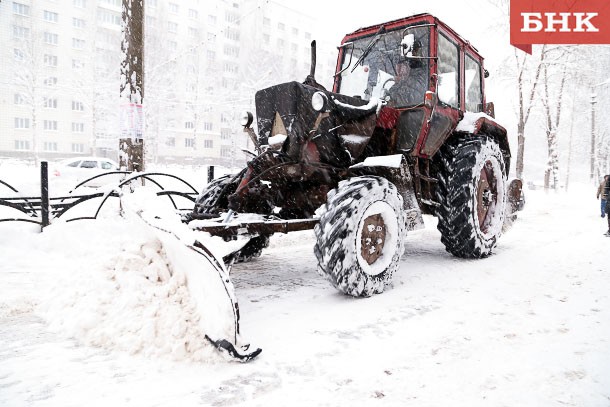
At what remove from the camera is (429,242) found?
6699 millimetres

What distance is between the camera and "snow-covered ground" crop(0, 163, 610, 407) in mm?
2031

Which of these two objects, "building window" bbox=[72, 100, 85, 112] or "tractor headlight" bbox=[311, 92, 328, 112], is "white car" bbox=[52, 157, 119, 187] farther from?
"building window" bbox=[72, 100, 85, 112]

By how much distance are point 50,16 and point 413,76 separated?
129 ft

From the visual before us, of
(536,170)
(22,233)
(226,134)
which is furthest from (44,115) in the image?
(536,170)

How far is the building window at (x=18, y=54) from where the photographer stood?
2720cm

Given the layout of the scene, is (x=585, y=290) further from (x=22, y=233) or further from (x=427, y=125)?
(x=22, y=233)

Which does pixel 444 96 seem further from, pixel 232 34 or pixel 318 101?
pixel 232 34

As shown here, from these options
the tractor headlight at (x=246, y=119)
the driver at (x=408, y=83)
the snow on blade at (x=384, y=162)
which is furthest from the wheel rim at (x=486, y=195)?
the tractor headlight at (x=246, y=119)

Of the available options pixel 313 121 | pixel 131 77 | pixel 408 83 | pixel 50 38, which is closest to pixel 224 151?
pixel 50 38

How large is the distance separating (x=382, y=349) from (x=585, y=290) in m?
2.54

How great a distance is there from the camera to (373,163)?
381cm

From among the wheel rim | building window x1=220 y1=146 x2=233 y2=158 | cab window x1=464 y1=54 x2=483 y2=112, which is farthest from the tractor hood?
building window x1=220 y1=146 x2=233 y2=158

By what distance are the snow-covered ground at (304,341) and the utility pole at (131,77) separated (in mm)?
2809

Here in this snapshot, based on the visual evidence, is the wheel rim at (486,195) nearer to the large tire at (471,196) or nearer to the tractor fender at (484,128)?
the large tire at (471,196)
